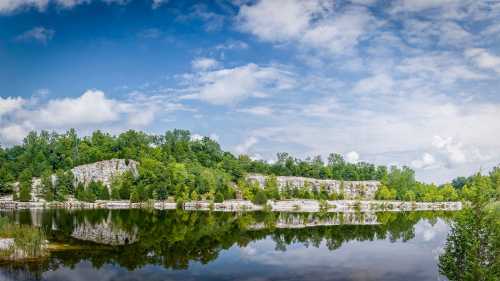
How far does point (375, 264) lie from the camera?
34.3m

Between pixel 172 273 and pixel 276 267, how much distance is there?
8.00 m

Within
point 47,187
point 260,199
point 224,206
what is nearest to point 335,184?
point 260,199

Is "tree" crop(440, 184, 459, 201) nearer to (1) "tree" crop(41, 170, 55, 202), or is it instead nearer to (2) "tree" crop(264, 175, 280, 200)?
(2) "tree" crop(264, 175, 280, 200)

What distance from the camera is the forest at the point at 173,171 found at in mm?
102500

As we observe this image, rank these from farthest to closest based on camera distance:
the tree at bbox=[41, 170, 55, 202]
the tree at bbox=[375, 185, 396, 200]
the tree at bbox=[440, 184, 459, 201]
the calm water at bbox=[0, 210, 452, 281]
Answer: the tree at bbox=[440, 184, 459, 201] → the tree at bbox=[375, 185, 396, 200] → the tree at bbox=[41, 170, 55, 202] → the calm water at bbox=[0, 210, 452, 281]

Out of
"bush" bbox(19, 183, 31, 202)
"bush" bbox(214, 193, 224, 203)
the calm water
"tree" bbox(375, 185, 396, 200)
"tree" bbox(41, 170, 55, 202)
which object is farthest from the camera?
"tree" bbox(375, 185, 396, 200)

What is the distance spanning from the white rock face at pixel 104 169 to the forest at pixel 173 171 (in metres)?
3.08

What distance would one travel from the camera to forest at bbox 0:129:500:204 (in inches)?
4035

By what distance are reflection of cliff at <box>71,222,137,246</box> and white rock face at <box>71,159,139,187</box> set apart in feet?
235

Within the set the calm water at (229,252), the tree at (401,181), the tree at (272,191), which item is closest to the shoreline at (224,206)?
the tree at (272,191)

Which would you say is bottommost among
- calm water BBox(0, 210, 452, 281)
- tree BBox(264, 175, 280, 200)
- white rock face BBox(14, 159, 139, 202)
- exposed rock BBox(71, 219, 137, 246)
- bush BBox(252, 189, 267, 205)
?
calm water BBox(0, 210, 452, 281)

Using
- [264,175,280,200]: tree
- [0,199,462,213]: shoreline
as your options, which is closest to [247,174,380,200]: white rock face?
[264,175,280,200]: tree

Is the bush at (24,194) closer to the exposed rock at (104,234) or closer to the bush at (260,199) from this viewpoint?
the exposed rock at (104,234)

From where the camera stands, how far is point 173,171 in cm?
11238
